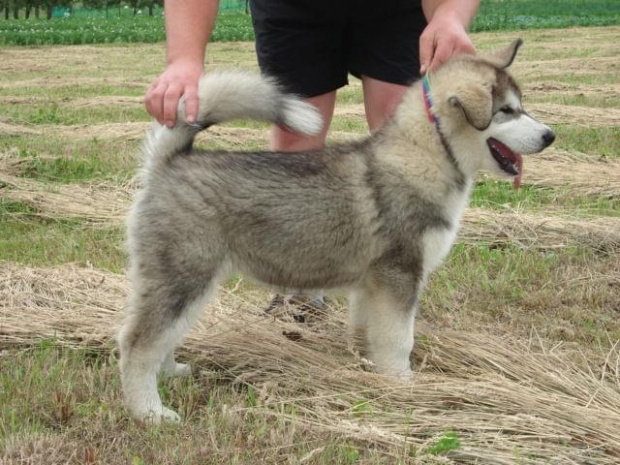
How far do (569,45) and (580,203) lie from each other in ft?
54.9

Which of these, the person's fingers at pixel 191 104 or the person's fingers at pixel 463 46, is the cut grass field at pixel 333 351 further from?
the person's fingers at pixel 463 46

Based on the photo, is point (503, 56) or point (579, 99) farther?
point (579, 99)

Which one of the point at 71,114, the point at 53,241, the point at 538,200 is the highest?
the point at 538,200

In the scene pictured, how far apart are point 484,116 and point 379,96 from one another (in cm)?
113

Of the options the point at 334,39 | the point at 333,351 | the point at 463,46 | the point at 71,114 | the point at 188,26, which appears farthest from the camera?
the point at 71,114

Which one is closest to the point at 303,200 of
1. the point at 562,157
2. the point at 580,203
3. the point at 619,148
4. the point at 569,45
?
the point at 580,203

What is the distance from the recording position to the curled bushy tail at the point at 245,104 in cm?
321

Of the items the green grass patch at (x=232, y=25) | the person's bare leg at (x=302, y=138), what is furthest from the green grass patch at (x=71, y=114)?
the green grass patch at (x=232, y=25)

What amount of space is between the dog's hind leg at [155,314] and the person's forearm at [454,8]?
1.50m

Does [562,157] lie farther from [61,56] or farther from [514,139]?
[61,56]

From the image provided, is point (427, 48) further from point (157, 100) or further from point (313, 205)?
point (157, 100)

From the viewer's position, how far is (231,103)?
3.23 m

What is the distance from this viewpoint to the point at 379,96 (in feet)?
14.5

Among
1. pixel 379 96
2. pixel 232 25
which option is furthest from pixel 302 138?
pixel 232 25
